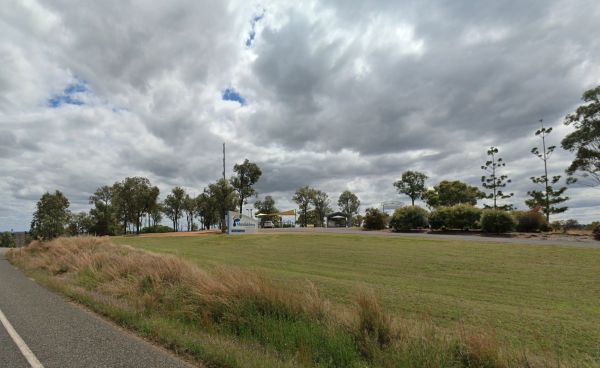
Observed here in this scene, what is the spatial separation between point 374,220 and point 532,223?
18227mm

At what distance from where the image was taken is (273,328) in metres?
7.27

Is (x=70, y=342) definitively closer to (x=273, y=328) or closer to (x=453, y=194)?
(x=273, y=328)

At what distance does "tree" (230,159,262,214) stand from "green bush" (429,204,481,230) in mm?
39225

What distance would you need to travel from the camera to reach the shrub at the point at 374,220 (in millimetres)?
46938

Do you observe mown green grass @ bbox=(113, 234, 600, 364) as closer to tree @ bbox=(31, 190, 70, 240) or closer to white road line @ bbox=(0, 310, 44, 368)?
white road line @ bbox=(0, 310, 44, 368)

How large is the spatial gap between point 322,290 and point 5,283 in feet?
47.9

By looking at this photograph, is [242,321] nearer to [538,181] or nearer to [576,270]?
[576,270]

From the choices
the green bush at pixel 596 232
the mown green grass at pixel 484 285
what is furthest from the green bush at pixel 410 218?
the mown green grass at pixel 484 285

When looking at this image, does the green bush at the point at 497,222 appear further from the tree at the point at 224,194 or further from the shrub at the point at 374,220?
the tree at the point at 224,194

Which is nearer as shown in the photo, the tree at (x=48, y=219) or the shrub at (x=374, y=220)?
the tree at (x=48, y=219)

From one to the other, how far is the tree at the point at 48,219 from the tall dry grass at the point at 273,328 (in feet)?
96.6

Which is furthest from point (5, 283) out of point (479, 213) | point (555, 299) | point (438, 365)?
point (479, 213)

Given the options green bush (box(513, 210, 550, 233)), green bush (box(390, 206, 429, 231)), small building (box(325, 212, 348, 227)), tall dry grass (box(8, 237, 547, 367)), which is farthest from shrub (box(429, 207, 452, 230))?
small building (box(325, 212, 348, 227))

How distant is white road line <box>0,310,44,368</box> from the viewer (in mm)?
5715
